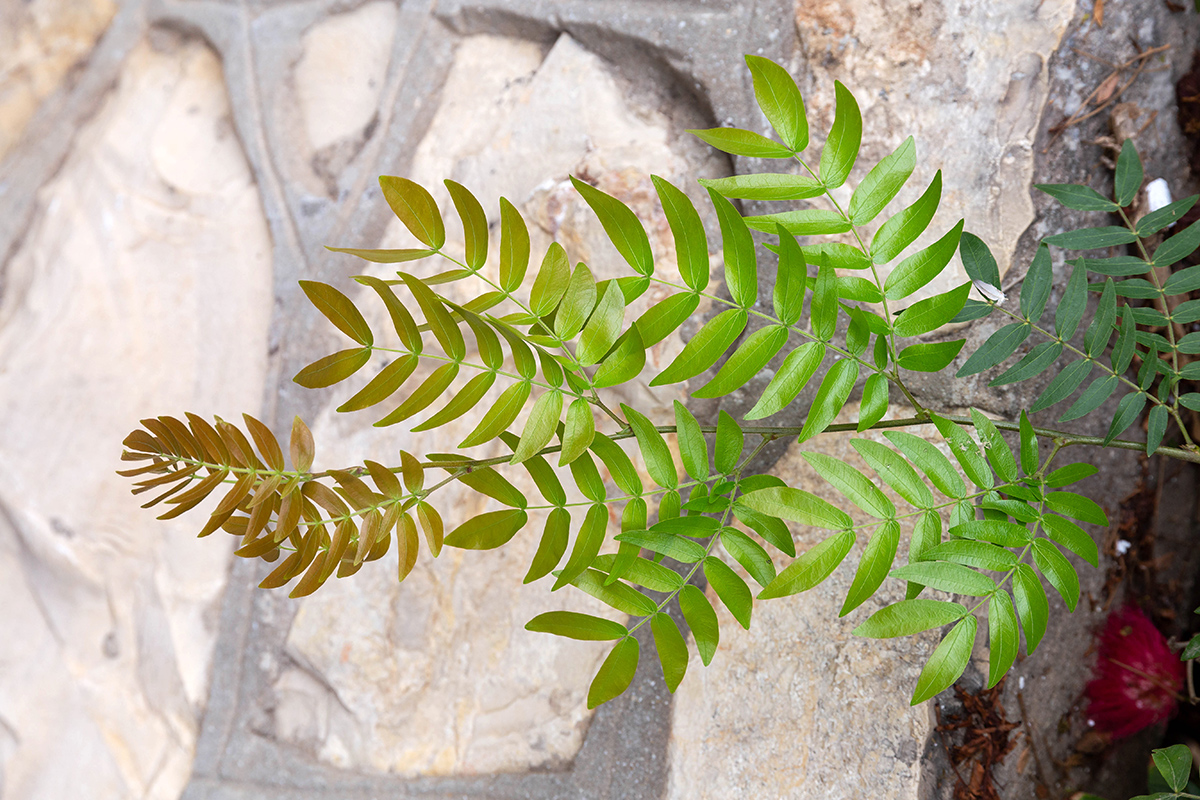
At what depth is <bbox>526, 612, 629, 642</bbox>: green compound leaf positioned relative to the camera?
0.74 m

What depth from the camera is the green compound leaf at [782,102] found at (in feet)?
2.45

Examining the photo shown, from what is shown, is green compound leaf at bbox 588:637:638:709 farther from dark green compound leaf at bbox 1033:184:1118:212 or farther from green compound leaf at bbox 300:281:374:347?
dark green compound leaf at bbox 1033:184:1118:212

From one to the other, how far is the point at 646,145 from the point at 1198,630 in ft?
3.85

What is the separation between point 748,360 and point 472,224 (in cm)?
29

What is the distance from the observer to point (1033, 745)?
1.07 m

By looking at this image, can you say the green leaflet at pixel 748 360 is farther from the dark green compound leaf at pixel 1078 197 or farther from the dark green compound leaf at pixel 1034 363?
the dark green compound leaf at pixel 1078 197

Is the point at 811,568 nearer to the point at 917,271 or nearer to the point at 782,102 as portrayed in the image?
the point at 917,271

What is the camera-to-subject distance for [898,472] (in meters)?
0.75

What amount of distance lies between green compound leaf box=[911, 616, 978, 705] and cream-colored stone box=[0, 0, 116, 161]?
2.23 meters

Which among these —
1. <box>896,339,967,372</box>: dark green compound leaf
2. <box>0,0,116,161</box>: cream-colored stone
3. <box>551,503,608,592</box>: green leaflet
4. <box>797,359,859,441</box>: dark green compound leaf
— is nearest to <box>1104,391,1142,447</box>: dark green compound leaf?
<box>896,339,967,372</box>: dark green compound leaf

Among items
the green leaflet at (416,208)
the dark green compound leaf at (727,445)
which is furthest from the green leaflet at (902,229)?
the green leaflet at (416,208)

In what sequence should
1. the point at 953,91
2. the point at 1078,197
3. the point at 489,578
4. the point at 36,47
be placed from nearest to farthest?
1. the point at 1078,197
2. the point at 953,91
3. the point at 489,578
4. the point at 36,47

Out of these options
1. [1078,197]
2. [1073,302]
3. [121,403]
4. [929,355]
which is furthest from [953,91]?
[121,403]

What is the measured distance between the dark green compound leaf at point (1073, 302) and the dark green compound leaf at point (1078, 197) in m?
0.14
